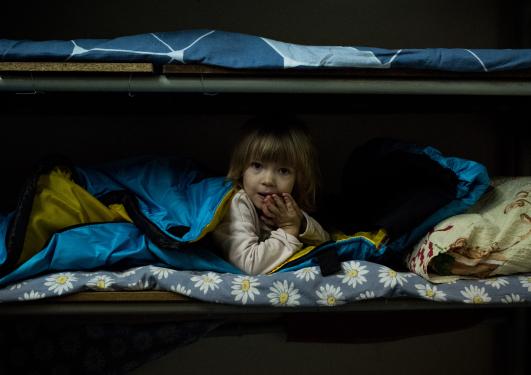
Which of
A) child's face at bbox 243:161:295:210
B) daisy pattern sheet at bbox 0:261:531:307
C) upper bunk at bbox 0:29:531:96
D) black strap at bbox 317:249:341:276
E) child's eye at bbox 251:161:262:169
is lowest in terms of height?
daisy pattern sheet at bbox 0:261:531:307

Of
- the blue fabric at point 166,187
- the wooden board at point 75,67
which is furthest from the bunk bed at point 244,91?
the blue fabric at point 166,187

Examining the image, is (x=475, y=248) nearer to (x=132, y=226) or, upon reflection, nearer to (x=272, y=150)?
(x=272, y=150)

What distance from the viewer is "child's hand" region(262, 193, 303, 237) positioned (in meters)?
0.93

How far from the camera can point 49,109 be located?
45.8 inches

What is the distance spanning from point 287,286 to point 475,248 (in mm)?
317

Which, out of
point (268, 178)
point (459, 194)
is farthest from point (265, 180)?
point (459, 194)

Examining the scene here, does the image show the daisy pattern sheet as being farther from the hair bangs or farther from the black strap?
the hair bangs

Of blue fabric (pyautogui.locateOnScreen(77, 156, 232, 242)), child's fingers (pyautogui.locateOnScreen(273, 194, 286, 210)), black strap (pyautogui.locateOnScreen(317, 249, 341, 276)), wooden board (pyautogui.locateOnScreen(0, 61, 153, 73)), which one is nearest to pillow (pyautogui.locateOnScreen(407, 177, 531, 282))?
black strap (pyautogui.locateOnScreen(317, 249, 341, 276))

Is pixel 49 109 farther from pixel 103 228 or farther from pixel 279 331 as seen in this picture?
pixel 279 331

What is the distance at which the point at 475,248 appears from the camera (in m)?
0.83

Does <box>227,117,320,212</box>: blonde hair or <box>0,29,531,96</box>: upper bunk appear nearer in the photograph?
<box>0,29,531,96</box>: upper bunk

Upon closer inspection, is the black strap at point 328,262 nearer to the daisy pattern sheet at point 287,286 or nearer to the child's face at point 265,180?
the daisy pattern sheet at point 287,286

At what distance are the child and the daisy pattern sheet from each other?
2.5 inches

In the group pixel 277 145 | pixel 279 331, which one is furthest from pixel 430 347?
pixel 277 145
